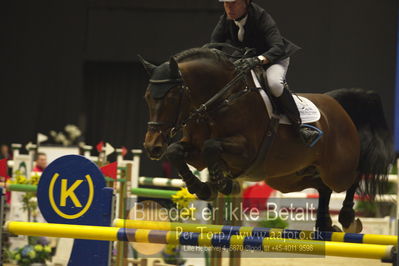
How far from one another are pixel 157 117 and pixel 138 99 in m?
11.3

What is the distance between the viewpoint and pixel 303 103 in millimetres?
4262

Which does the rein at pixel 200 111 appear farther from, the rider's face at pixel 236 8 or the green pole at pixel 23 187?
the green pole at pixel 23 187

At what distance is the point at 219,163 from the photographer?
146 inches

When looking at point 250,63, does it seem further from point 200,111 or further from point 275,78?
point 200,111

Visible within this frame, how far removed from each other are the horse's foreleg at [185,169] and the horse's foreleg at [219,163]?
2.5 inches

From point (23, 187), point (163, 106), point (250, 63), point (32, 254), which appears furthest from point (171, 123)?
point (32, 254)

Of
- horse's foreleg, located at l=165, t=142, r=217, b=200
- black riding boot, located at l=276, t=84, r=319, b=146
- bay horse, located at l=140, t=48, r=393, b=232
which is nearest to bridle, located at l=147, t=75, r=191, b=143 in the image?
bay horse, located at l=140, t=48, r=393, b=232

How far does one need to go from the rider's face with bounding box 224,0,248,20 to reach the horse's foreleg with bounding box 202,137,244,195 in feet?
2.51

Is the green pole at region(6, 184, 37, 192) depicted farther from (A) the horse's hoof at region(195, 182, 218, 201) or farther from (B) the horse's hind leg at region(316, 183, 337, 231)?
(B) the horse's hind leg at region(316, 183, 337, 231)

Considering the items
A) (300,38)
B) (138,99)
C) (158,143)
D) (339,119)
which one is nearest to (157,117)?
(158,143)

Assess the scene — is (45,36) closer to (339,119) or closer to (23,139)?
(23,139)

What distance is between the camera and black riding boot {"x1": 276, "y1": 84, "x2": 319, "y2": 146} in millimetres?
4004

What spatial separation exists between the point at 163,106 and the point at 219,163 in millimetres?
462

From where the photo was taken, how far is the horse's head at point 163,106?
354 cm
